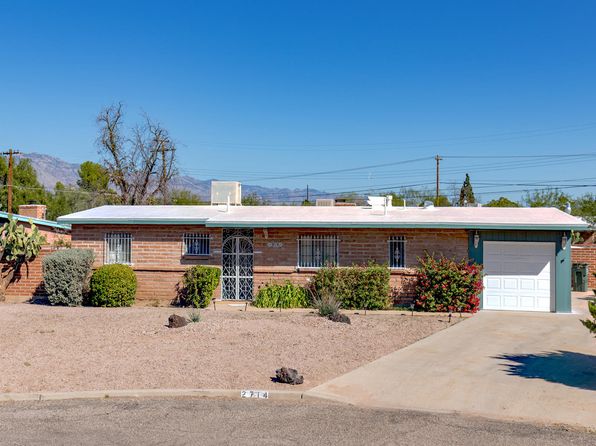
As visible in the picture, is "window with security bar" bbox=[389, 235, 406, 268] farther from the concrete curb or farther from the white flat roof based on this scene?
the concrete curb

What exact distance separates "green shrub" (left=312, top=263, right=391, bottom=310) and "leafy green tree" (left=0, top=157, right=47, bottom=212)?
1827 inches

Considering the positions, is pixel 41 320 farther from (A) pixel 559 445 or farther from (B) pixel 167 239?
(A) pixel 559 445

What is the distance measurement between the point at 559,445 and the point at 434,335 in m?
7.45

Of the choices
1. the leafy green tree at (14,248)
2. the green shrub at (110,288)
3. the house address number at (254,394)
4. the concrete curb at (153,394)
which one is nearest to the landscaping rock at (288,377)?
the concrete curb at (153,394)

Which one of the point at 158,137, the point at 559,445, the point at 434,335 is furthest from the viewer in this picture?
the point at 158,137

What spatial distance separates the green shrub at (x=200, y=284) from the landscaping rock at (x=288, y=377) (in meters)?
9.66

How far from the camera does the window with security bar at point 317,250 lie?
20.5 m

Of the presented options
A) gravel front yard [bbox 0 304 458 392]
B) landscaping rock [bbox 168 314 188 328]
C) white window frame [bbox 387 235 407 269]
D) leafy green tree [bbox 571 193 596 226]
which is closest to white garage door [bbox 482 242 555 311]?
white window frame [bbox 387 235 407 269]

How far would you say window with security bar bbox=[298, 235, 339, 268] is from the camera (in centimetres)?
2047

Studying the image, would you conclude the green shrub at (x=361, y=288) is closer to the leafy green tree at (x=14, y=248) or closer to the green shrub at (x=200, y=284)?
the green shrub at (x=200, y=284)

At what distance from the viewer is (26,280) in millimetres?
21688

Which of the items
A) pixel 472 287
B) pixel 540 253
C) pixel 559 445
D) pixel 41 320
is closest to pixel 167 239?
pixel 41 320

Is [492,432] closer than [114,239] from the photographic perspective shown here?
Yes

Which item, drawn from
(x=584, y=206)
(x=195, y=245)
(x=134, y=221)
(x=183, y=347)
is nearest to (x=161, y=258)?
(x=195, y=245)
